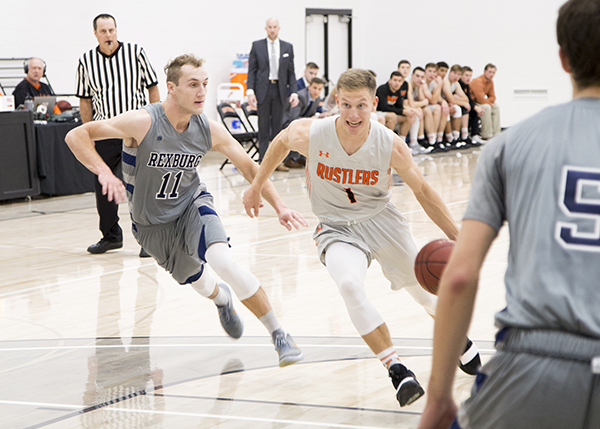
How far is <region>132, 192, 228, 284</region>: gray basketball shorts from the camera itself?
3.96 metres

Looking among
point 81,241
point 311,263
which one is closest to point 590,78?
point 311,263

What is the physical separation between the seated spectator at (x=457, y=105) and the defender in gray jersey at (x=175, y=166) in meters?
12.6

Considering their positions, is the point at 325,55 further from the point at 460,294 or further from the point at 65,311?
the point at 460,294

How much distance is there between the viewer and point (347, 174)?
3.52m

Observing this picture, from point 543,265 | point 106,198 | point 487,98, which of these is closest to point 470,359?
point 543,265

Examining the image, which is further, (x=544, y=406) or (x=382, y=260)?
(x=382, y=260)

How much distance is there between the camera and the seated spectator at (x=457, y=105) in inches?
636

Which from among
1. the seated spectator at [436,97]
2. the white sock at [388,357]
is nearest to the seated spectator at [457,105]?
the seated spectator at [436,97]

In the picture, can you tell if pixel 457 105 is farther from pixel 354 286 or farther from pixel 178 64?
pixel 354 286

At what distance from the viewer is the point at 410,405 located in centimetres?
312

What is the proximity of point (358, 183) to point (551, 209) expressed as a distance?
2225 millimetres

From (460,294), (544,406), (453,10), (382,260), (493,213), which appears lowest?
(382,260)

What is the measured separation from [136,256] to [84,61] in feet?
5.53

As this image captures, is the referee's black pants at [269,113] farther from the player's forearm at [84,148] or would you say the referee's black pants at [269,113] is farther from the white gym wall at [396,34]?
the player's forearm at [84,148]
